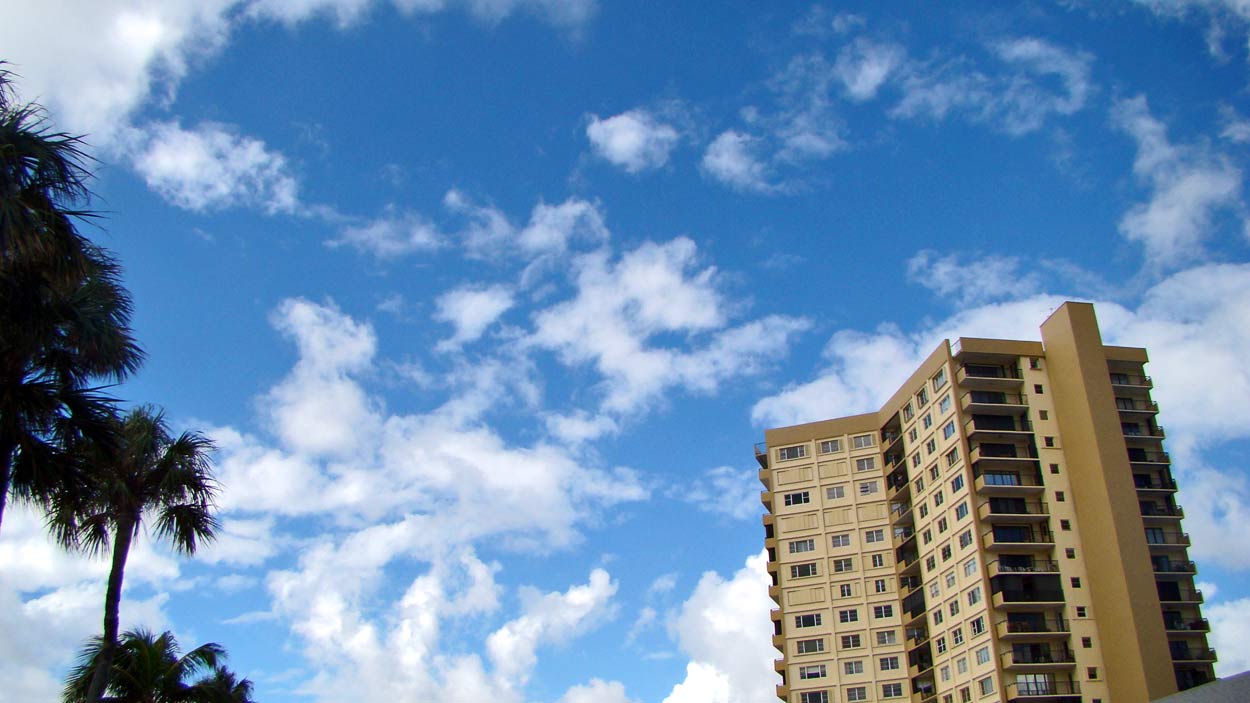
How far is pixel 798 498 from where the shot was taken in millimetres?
103875

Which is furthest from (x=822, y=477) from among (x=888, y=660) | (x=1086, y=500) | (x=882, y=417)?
(x=1086, y=500)

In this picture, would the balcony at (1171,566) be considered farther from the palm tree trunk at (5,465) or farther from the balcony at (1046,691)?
the palm tree trunk at (5,465)

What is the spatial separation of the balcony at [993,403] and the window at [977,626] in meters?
16.5

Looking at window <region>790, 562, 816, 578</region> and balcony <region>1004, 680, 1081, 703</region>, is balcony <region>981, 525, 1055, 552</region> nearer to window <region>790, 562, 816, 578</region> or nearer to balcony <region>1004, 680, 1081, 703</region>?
balcony <region>1004, 680, 1081, 703</region>

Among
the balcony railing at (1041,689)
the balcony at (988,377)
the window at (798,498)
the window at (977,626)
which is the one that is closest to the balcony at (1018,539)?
the window at (977,626)

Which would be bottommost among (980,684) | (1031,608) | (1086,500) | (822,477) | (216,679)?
(216,679)

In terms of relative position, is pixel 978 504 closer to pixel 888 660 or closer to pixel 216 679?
→ pixel 888 660

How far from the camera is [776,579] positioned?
10319 cm

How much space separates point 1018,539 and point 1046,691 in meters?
11.5

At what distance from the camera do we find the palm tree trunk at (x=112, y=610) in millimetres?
26531

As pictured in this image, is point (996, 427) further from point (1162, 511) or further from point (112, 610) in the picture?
point (112, 610)

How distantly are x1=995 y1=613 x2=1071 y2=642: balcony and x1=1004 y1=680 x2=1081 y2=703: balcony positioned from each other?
10.6 ft

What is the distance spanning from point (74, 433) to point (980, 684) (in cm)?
7559

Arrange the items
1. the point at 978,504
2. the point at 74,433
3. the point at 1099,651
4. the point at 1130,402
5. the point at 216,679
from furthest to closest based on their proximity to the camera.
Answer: the point at 1130,402 < the point at 978,504 < the point at 1099,651 < the point at 216,679 < the point at 74,433
